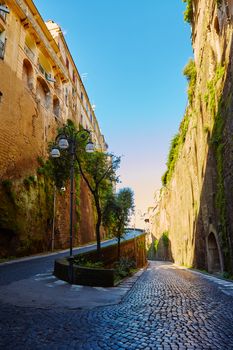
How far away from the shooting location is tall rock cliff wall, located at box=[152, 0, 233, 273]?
521 inches

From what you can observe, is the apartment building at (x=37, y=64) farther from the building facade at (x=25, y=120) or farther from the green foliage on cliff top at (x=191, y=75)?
the green foliage on cliff top at (x=191, y=75)

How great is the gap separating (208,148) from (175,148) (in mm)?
14339

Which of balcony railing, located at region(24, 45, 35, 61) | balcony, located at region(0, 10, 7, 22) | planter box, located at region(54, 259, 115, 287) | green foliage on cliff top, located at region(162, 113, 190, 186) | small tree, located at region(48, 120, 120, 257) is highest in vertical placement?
balcony railing, located at region(24, 45, 35, 61)

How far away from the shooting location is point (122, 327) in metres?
4.47

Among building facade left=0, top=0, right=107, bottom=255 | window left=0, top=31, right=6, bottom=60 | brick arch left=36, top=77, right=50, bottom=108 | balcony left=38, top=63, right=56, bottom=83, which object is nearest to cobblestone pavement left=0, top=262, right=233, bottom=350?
building facade left=0, top=0, right=107, bottom=255

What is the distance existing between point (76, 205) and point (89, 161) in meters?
14.6

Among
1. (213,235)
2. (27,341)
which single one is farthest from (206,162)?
(27,341)

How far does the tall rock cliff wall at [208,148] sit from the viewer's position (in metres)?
13.2

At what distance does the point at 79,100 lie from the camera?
4259cm

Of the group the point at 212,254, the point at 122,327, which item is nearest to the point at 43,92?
the point at 212,254

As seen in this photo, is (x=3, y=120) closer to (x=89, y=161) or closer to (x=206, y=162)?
(x=89, y=161)

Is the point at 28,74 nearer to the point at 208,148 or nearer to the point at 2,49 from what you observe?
the point at 2,49

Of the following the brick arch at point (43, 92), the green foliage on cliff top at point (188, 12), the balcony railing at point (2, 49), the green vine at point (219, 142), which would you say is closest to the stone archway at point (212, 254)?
the green vine at point (219, 142)

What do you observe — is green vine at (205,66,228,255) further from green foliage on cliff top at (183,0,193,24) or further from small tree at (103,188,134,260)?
green foliage on cliff top at (183,0,193,24)
